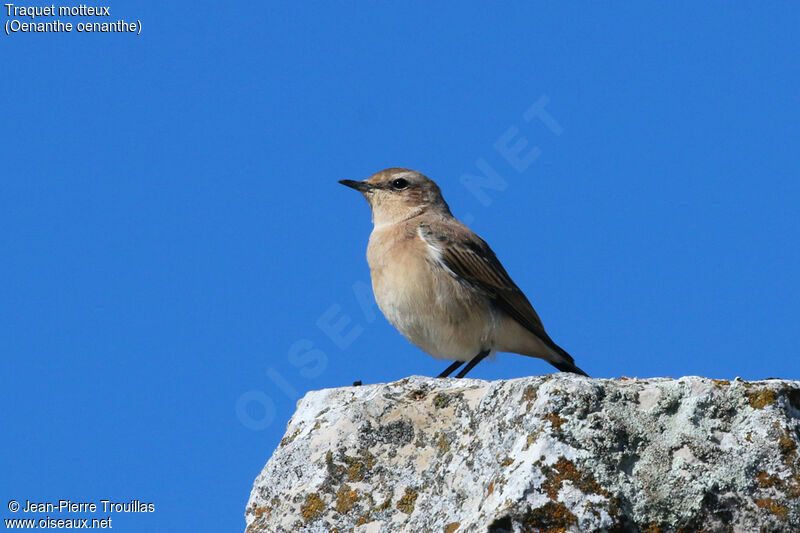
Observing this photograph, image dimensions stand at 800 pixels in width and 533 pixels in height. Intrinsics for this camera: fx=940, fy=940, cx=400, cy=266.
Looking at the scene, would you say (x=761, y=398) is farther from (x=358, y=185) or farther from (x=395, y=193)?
(x=358, y=185)

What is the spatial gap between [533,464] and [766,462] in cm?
100

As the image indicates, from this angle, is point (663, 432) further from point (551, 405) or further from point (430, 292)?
point (430, 292)

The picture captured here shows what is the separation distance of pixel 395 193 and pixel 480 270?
1666 millimetres

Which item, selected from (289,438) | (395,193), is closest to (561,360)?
(395,193)

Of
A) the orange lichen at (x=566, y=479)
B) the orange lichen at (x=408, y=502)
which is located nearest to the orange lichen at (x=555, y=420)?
the orange lichen at (x=566, y=479)

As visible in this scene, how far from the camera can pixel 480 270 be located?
979 centimetres

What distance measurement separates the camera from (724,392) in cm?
416

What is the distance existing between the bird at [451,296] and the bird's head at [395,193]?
0.25 metres

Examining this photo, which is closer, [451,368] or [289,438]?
[289,438]

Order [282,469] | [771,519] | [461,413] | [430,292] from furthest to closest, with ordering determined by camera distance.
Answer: [430,292] → [282,469] → [461,413] → [771,519]

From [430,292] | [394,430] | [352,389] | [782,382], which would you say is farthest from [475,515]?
[430,292]

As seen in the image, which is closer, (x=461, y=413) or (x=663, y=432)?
(x=663, y=432)

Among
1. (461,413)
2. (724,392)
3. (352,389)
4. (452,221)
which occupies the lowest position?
(724,392)

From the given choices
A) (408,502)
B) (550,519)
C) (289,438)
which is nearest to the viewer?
(550,519)
